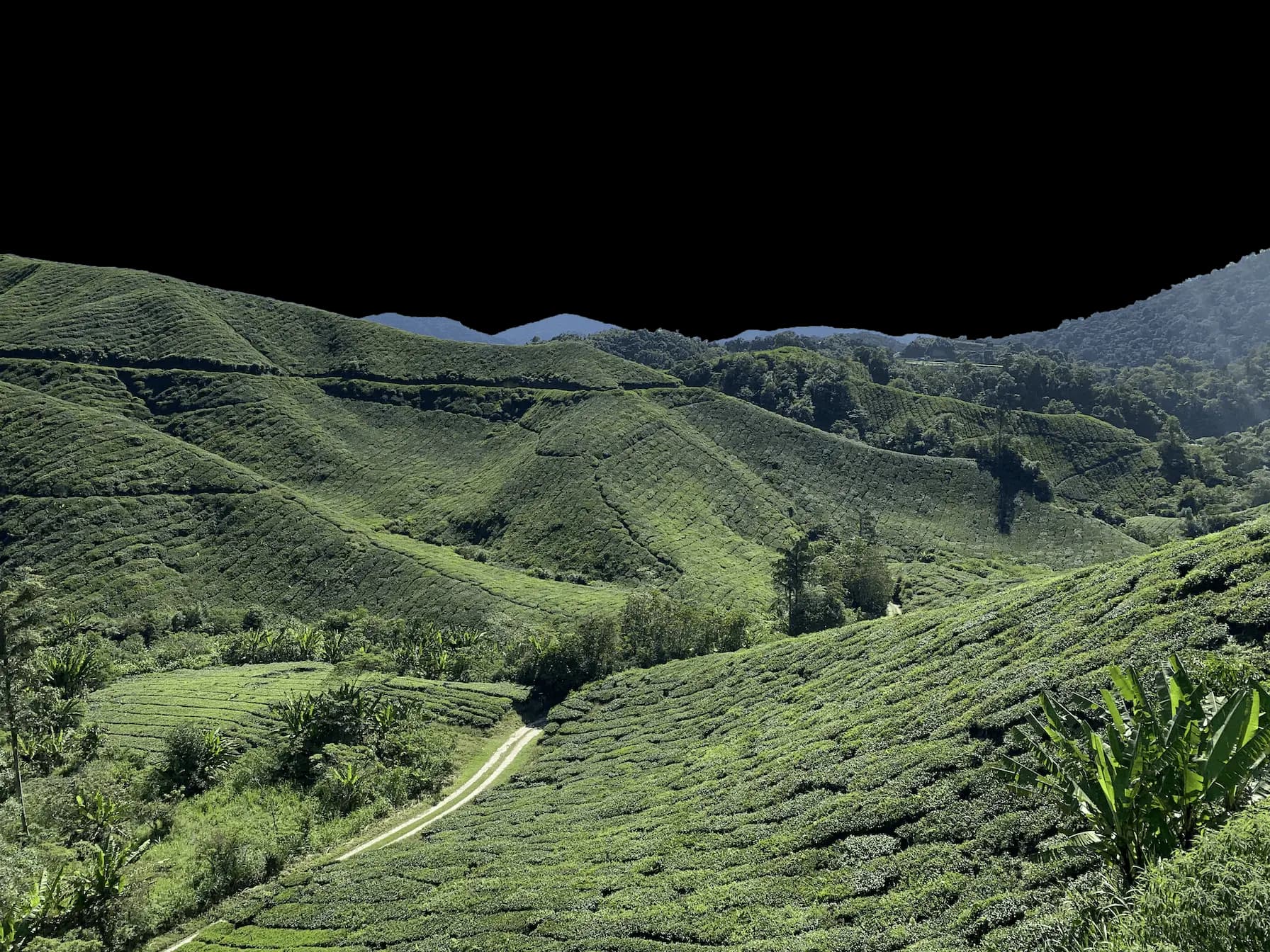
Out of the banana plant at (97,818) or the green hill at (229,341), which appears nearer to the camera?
the banana plant at (97,818)

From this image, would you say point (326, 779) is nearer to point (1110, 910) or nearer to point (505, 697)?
point (505, 697)

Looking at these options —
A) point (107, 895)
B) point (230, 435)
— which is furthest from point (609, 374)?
point (107, 895)

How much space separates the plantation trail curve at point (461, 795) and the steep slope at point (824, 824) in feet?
5.44

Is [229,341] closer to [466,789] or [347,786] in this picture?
[347,786]

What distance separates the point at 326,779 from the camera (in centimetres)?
3975

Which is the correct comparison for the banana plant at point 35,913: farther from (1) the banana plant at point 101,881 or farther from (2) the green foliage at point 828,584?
(2) the green foliage at point 828,584

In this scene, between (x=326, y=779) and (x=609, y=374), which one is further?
(x=609, y=374)

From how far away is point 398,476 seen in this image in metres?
144

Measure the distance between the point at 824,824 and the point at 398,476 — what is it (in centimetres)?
13571

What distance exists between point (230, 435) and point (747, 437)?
11731 cm

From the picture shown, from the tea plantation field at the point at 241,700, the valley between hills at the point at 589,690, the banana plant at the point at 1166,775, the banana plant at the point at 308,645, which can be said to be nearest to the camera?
the banana plant at the point at 1166,775

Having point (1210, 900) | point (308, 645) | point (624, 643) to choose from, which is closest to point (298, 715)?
point (624, 643)

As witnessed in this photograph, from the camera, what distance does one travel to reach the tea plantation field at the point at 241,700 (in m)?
48.2

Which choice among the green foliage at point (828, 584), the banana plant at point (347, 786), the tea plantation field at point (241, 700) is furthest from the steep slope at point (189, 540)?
the banana plant at point (347, 786)
